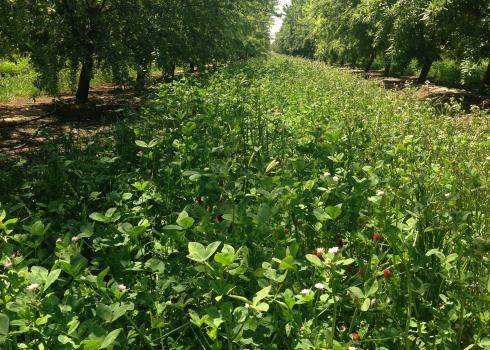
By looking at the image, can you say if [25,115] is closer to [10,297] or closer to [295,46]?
[10,297]

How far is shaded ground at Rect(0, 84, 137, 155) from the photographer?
5887 mm

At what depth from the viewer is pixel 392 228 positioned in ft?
6.11

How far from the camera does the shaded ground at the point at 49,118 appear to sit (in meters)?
5.89

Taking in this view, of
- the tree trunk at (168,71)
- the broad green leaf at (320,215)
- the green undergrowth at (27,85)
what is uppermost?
the tree trunk at (168,71)

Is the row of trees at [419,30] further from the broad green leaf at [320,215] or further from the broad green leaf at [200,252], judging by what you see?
the broad green leaf at [200,252]

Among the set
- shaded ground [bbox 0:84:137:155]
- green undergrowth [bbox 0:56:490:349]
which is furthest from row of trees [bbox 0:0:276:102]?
green undergrowth [bbox 0:56:490:349]

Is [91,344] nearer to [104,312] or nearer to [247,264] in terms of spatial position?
[104,312]

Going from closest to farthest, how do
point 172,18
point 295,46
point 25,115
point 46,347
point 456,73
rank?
point 46,347 < point 25,115 < point 172,18 < point 456,73 < point 295,46

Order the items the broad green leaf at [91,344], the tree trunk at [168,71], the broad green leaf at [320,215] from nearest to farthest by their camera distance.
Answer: the broad green leaf at [91,344], the broad green leaf at [320,215], the tree trunk at [168,71]

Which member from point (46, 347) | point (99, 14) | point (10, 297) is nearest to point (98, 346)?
point (46, 347)

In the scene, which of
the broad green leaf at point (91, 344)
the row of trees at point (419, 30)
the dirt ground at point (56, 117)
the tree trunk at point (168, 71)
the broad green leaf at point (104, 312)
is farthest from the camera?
the row of trees at point (419, 30)

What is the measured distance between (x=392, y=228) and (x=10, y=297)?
162cm

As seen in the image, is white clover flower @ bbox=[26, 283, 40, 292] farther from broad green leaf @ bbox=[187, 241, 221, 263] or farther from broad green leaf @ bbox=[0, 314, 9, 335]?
broad green leaf @ bbox=[187, 241, 221, 263]

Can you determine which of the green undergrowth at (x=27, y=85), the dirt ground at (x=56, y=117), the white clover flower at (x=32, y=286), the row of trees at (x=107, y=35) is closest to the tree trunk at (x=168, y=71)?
the row of trees at (x=107, y=35)
